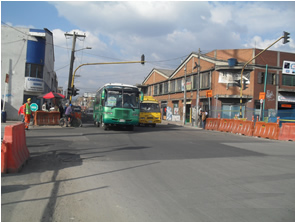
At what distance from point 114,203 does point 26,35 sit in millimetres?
25372

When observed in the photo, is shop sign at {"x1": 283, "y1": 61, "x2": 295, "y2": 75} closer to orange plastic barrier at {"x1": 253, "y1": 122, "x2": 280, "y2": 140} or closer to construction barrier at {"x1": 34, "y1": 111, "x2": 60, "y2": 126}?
orange plastic barrier at {"x1": 253, "y1": 122, "x2": 280, "y2": 140}

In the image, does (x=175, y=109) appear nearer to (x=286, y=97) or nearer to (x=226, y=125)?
(x=286, y=97)

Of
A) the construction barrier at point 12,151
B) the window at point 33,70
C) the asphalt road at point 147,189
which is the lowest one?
the asphalt road at point 147,189

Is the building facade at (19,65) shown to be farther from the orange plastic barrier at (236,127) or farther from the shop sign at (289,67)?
the shop sign at (289,67)

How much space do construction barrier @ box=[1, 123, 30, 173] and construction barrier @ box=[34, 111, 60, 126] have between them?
13297 millimetres

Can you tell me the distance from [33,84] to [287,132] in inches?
863

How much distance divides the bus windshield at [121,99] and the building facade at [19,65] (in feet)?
37.4

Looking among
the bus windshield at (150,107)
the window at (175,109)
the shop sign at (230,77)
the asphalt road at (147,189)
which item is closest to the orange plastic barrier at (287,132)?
the asphalt road at (147,189)

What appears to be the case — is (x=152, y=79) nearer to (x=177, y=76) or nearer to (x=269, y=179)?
(x=177, y=76)

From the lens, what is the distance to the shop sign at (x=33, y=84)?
2552 cm

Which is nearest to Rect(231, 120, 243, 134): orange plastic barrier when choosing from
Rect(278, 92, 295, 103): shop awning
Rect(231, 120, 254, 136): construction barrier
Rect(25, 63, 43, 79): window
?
Rect(231, 120, 254, 136): construction barrier

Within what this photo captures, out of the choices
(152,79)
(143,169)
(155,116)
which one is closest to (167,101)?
(152,79)

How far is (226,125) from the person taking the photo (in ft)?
74.2

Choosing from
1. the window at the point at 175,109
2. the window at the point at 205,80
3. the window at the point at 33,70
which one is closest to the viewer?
the window at the point at 33,70
